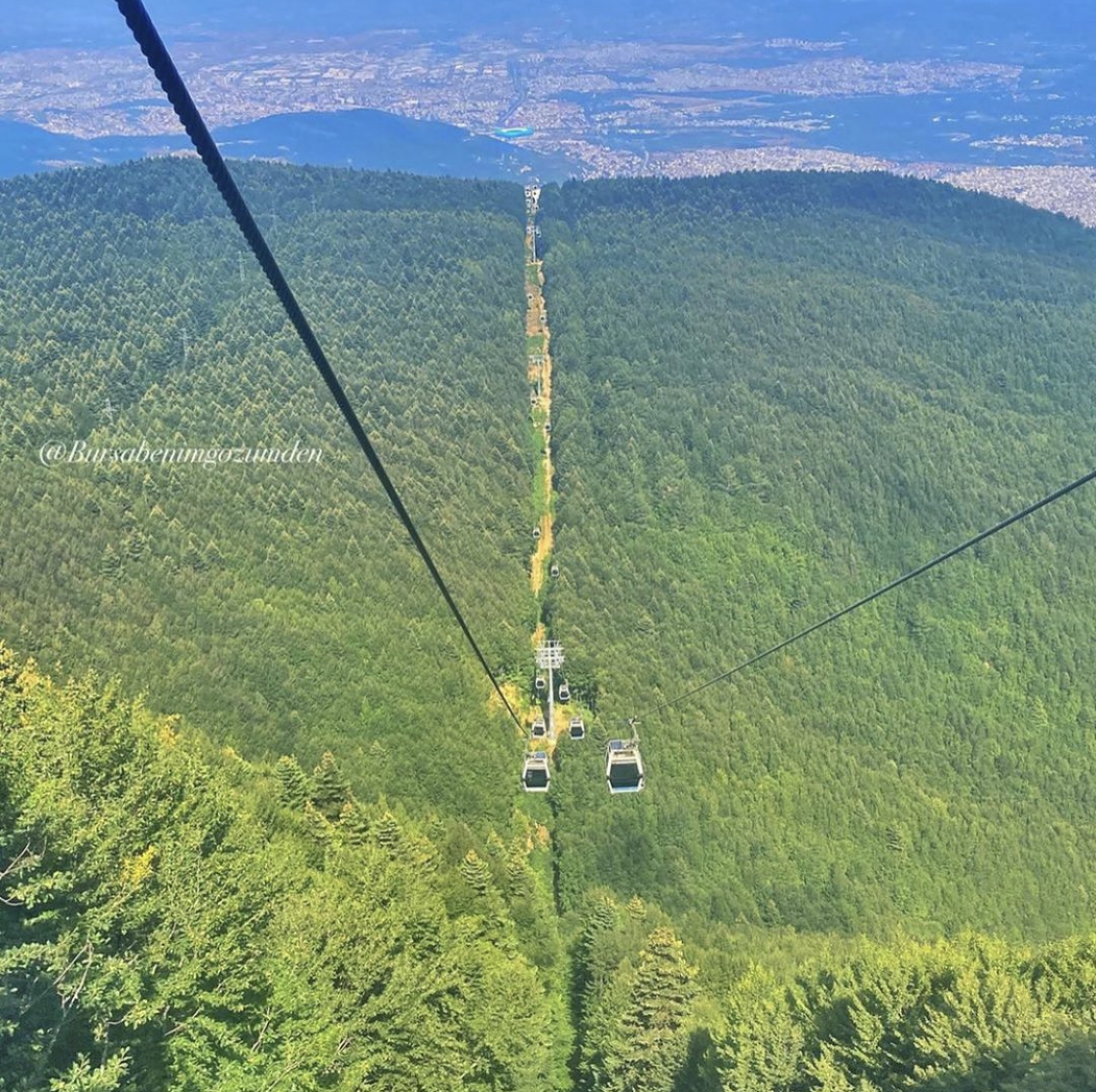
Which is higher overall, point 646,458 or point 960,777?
point 646,458

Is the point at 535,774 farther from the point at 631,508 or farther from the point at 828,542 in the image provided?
the point at 828,542

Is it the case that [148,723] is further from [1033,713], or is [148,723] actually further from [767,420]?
[767,420]

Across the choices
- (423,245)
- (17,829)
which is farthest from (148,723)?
(423,245)

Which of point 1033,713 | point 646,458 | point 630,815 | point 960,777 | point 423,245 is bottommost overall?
point 630,815

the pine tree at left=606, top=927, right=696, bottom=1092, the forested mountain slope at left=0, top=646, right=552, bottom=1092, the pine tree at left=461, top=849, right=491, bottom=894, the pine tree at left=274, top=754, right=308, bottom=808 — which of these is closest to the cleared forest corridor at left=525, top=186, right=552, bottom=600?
the pine tree at left=274, top=754, right=308, bottom=808
